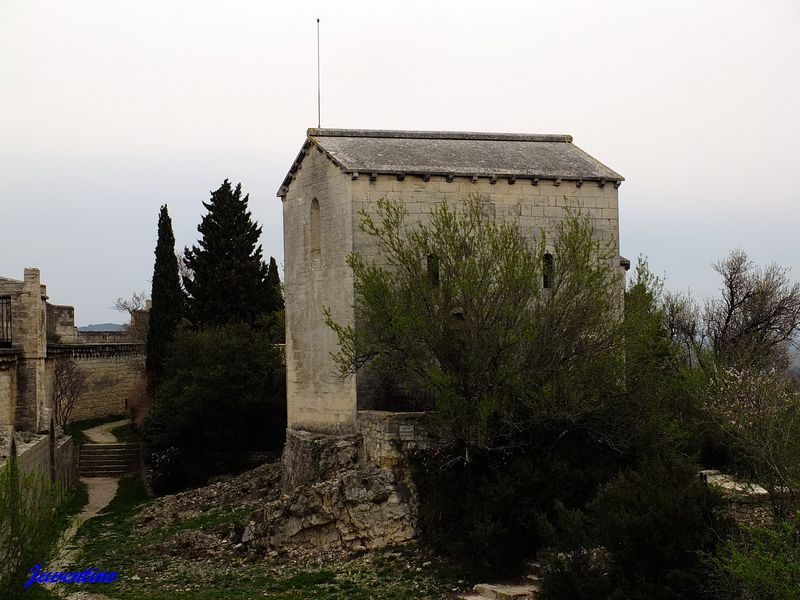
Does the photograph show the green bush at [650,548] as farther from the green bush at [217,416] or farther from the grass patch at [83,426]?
the grass patch at [83,426]

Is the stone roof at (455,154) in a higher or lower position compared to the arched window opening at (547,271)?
higher

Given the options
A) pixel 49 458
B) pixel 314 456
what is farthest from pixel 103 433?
pixel 314 456

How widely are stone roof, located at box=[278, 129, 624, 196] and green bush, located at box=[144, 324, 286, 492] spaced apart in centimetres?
816

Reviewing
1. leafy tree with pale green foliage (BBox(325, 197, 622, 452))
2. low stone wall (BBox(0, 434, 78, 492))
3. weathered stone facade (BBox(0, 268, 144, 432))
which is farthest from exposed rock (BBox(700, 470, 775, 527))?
weathered stone facade (BBox(0, 268, 144, 432))

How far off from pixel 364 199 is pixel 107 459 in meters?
19.0

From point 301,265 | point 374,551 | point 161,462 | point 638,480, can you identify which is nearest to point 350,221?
point 301,265

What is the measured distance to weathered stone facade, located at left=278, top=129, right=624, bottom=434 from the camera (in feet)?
79.3

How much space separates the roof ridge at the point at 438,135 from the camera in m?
26.3

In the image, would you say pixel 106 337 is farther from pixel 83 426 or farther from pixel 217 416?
pixel 217 416

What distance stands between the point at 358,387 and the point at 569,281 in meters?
5.92

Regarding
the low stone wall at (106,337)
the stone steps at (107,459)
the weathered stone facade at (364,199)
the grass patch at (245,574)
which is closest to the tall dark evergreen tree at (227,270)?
the stone steps at (107,459)

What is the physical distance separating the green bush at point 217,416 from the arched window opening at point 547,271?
38.8 ft

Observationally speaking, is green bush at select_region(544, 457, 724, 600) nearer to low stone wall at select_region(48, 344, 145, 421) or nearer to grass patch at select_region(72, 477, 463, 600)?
grass patch at select_region(72, 477, 463, 600)

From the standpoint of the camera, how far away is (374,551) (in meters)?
21.2
